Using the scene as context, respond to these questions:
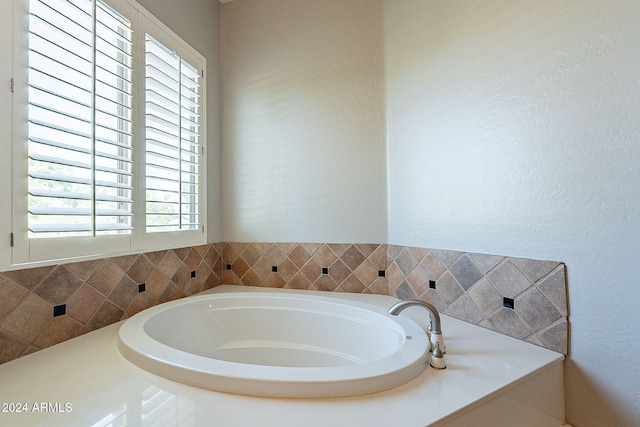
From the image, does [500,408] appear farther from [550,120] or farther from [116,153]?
[116,153]

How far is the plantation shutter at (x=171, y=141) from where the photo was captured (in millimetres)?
1633

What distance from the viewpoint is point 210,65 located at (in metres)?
2.19

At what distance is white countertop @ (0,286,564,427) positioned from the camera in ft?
2.46

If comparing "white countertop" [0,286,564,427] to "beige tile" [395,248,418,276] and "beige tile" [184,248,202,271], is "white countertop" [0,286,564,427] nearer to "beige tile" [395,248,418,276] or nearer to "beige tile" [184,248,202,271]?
"beige tile" [395,248,418,276]

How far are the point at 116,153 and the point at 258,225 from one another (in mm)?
1055

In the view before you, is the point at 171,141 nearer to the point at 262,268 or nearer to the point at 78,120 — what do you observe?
the point at 78,120

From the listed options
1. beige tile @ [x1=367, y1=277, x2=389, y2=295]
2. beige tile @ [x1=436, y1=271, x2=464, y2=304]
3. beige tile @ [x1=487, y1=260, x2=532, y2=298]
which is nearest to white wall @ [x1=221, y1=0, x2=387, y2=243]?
beige tile @ [x1=367, y1=277, x2=389, y2=295]

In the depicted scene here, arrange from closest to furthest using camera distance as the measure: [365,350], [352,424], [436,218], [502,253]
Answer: [352,424]
[502,253]
[365,350]
[436,218]

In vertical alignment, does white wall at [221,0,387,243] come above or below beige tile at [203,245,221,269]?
above

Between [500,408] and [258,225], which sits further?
[258,225]

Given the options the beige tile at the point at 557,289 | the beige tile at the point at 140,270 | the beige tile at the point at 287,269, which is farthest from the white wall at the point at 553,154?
the beige tile at the point at 140,270

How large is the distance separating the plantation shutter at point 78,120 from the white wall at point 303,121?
885mm

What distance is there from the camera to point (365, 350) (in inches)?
60.2

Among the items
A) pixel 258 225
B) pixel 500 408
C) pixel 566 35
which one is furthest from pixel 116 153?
pixel 566 35
